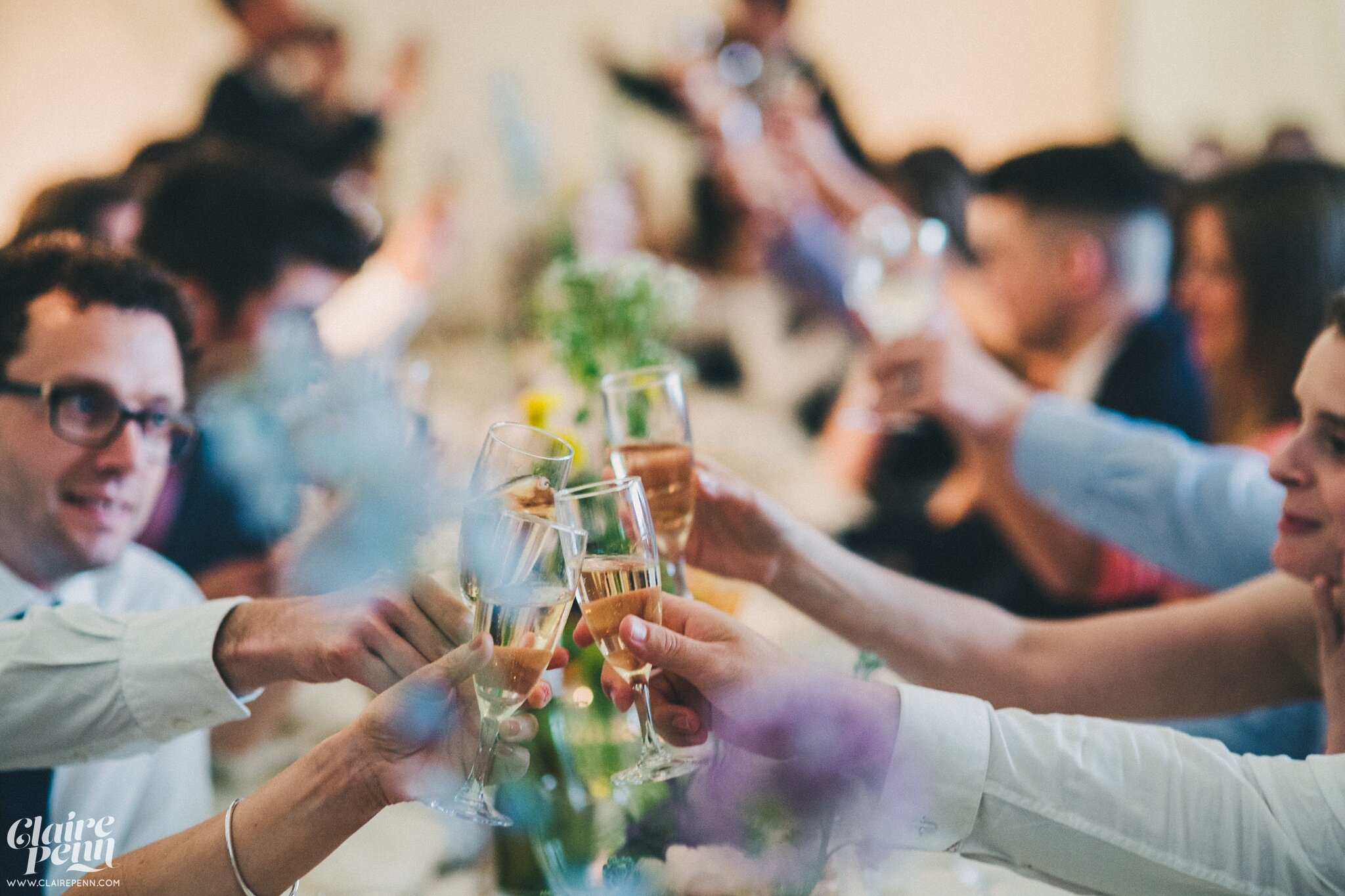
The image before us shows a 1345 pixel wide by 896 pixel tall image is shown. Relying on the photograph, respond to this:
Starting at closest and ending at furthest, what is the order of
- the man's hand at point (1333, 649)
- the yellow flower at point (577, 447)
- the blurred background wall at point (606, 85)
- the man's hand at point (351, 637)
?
the man's hand at point (351, 637)
the man's hand at point (1333, 649)
the yellow flower at point (577, 447)
the blurred background wall at point (606, 85)

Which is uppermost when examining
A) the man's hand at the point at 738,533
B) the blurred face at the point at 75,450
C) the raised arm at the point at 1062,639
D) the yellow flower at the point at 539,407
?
the blurred face at the point at 75,450

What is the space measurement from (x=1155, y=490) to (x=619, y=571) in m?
1.20

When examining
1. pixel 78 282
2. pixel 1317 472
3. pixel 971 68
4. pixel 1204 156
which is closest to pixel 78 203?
pixel 78 282

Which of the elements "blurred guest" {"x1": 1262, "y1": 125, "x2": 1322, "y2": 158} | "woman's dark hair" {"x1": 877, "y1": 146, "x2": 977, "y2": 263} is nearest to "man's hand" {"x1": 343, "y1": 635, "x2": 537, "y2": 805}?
"woman's dark hair" {"x1": 877, "y1": 146, "x2": 977, "y2": 263}

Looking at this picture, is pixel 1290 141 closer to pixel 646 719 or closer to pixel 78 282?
pixel 646 719

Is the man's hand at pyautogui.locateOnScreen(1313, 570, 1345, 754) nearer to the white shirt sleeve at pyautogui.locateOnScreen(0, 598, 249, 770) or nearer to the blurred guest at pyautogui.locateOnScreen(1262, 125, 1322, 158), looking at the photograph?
the white shirt sleeve at pyautogui.locateOnScreen(0, 598, 249, 770)

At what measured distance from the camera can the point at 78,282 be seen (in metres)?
1.05

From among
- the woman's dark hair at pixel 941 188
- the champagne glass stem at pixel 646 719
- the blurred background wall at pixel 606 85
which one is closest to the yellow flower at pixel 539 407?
the champagne glass stem at pixel 646 719

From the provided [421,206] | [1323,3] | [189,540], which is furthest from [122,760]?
[1323,3]

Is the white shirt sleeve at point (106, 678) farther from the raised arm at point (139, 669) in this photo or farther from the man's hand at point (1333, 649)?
the man's hand at point (1333, 649)

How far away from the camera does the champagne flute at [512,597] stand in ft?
2.42

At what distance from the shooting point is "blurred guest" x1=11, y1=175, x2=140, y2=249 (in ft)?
5.18

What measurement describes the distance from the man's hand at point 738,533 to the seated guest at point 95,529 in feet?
1.56

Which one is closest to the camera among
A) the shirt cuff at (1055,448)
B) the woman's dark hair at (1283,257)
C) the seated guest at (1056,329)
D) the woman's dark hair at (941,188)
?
the shirt cuff at (1055,448)
